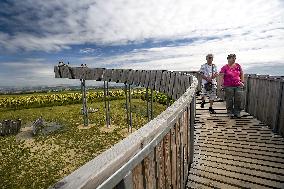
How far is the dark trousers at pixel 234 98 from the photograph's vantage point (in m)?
9.38

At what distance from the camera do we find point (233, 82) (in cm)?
929

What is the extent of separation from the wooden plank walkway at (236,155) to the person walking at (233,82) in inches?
21.8

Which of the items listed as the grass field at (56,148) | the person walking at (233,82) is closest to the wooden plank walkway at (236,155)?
the person walking at (233,82)

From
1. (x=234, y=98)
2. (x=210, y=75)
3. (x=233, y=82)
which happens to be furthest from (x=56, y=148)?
(x=233, y=82)

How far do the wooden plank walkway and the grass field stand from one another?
31.7 feet

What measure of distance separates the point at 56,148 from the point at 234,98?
49.6 feet

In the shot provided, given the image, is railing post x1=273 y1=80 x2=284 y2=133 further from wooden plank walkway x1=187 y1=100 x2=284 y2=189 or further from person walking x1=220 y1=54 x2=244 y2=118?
person walking x1=220 y1=54 x2=244 y2=118

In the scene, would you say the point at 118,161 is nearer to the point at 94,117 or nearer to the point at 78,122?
the point at 78,122

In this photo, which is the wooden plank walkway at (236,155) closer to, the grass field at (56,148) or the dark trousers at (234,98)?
the dark trousers at (234,98)

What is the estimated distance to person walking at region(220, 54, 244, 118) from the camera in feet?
30.3

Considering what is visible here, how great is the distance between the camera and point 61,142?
22141mm

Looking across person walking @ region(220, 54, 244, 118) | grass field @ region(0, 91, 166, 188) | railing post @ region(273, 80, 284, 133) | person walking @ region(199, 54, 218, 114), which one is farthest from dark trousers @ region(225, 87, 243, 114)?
grass field @ region(0, 91, 166, 188)

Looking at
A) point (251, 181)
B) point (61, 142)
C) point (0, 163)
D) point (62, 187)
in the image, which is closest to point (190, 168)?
point (251, 181)

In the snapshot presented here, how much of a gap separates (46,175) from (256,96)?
38.3 feet
